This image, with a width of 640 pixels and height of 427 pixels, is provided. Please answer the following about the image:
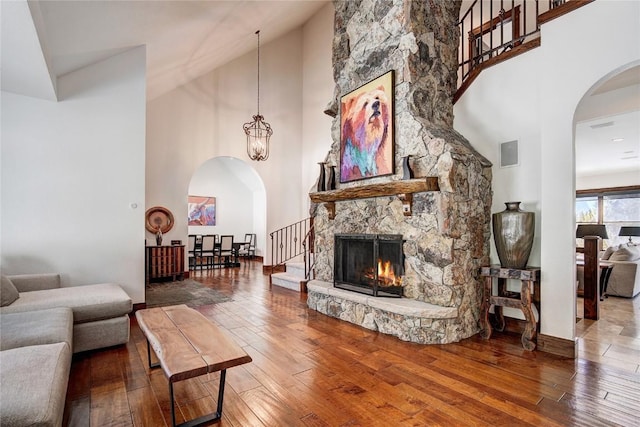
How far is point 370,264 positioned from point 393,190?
1.11 meters

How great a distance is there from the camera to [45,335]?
92.3 inches

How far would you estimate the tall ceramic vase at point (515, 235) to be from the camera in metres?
3.50

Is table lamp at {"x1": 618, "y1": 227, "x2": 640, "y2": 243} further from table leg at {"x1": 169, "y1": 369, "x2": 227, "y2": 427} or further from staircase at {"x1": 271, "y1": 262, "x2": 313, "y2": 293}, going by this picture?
table leg at {"x1": 169, "y1": 369, "x2": 227, "y2": 427}

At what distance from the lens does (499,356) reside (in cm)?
313

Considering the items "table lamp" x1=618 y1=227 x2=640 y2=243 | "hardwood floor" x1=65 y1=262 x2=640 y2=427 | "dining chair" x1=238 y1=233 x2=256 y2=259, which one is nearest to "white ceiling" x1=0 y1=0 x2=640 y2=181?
"table lamp" x1=618 y1=227 x2=640 y2=243

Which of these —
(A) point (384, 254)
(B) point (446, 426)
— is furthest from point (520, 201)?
(B) point (446, 426)

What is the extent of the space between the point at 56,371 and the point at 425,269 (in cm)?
339

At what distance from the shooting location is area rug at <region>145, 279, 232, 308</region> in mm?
5254

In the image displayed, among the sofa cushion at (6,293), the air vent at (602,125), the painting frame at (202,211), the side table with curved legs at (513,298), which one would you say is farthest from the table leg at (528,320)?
the painting frame at (202,211)

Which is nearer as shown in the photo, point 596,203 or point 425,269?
point 425,269

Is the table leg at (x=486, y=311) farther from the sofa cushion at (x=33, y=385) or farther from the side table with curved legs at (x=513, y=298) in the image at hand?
the sofa cushion at (x=33, y=385)

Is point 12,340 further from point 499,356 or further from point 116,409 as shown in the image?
point 499,356

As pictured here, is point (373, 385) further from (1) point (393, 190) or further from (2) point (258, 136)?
(2) point (258, 136)

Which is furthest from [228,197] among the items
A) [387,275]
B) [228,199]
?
[387,275]
